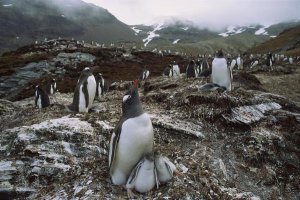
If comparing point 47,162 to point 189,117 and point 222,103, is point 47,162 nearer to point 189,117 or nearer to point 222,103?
point 189,117

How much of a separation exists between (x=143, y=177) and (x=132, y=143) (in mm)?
644

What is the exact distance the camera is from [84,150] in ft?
29.3

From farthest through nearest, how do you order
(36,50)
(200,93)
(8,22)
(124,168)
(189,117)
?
(8,22)
(36,50)
(200,93)
(189,117)
(124,168)

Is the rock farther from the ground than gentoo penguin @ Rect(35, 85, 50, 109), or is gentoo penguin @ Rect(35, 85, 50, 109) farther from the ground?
the rock

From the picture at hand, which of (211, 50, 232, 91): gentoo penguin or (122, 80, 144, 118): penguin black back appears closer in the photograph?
(122, 80, 144, 118): penguin black back

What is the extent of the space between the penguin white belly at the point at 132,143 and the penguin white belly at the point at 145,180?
10.8 inches

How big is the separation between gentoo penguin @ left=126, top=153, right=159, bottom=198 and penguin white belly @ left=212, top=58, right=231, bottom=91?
21.2ft

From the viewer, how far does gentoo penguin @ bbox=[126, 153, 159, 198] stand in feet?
22.3

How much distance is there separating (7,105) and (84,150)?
10200 mm

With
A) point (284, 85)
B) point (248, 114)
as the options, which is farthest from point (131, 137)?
Answer: point (284, 85)

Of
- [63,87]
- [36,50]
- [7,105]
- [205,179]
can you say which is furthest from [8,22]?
[205,179]

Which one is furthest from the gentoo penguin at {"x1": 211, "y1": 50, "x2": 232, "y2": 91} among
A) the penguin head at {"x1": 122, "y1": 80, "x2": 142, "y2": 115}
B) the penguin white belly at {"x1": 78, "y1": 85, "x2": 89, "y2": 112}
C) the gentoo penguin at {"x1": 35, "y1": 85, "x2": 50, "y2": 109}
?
the gentoo penguin at {"x1": 35, "y1": 85, "x2": 50, "y2": 109}

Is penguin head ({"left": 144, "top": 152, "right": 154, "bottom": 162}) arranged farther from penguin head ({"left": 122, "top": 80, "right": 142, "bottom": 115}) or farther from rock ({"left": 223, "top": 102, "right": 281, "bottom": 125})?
rock ({"left": 223, "top": 102, "right": 281, "bottom": 125})

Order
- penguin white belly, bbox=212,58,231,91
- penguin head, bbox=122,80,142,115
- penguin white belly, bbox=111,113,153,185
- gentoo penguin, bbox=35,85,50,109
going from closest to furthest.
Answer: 1. penguin white belly, bbox=111,113,153,185
2. penguin head, bbox=122,80,142,115
3. penguin white belly, bbox=212,58,231,91
4. gentoo penguin, bbox=35,85,50,109
